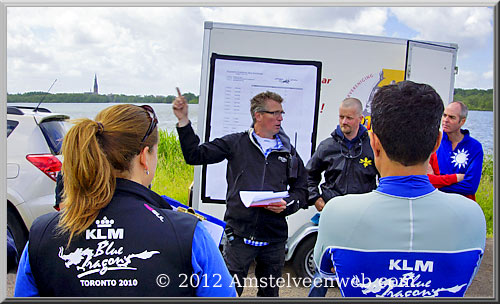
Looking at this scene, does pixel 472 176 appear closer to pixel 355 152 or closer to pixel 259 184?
pixel 355 152

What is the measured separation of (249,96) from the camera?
414 cm

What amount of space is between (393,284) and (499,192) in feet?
3.20

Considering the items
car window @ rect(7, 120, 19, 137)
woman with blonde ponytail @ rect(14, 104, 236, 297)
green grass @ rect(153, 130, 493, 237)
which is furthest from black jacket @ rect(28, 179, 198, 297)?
green grass @ rect(153, 130, 493, 237)

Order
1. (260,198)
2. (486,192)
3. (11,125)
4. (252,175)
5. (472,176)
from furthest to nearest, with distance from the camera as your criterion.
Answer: (486,192), (11,125), (472,176), (252,175), (260,198)

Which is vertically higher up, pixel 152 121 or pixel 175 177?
pixel 152 121

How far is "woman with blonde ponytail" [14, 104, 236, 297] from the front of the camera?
53.3 inches

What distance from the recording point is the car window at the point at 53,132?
4445 millimetres

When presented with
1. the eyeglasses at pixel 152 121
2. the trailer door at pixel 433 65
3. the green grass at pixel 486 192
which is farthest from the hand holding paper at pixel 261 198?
the green grass at pixel 486 192

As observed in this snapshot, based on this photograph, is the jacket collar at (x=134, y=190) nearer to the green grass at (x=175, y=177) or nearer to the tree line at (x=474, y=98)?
the tree line at (x=474, y=98)

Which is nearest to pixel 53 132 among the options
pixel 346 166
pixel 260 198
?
pixel 260 198

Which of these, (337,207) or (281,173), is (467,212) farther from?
(281,173)

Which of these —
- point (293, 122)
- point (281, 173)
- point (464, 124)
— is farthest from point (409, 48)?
point (281, 173)

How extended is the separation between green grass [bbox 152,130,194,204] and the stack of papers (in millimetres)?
3270

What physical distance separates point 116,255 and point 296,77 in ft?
10.5
